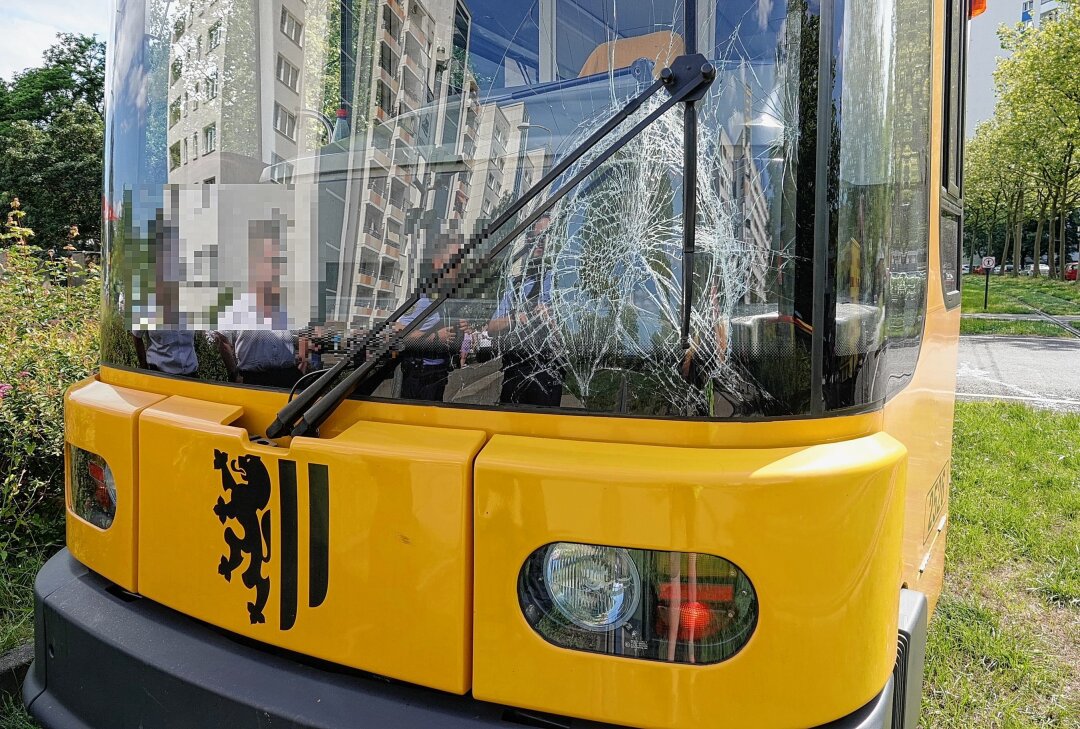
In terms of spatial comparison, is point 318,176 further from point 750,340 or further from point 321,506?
point 750,340

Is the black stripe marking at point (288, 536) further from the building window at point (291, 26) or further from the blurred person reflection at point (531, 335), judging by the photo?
the building window at point (291, 26)

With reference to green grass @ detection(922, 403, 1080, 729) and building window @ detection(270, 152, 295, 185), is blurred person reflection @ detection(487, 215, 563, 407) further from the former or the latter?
green grass @ detection(922, 403, 1080, 729)

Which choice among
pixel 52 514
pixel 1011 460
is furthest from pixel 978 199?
pixel 52 514

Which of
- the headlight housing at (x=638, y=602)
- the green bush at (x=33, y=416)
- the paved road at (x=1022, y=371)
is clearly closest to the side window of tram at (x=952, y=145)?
the headlight housing at (x=638, y=602)

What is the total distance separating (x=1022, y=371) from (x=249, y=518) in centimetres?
1324

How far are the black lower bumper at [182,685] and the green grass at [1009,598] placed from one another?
183 centimetres

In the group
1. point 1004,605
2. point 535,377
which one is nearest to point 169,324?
point 535,377

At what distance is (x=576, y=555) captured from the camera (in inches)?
52.9

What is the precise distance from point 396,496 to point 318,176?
0.70 meters

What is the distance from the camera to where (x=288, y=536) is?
1.54 meters

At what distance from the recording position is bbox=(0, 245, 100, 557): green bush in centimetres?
355

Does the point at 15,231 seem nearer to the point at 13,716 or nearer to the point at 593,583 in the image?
the point at 13,716

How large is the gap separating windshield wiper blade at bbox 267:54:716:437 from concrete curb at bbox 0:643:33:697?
2.16 metres

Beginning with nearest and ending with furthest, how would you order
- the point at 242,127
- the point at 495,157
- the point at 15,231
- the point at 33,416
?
the point at 495,157
the point at 242,127
the point at 33,416
the point at 15,231
